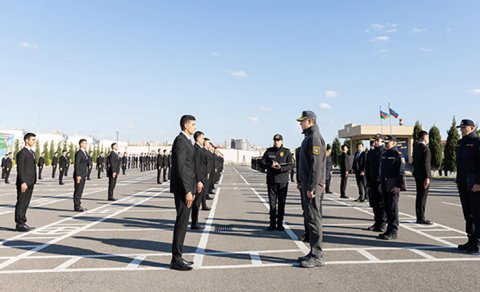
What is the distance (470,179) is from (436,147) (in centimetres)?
4216

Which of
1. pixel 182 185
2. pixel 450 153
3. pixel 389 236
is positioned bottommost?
pixel 389 236

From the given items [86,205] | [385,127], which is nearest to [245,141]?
[385,127]

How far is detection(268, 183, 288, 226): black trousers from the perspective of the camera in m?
8.41

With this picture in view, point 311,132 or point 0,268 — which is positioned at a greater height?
point 311,132

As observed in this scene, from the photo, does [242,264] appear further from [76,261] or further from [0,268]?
[0,268]

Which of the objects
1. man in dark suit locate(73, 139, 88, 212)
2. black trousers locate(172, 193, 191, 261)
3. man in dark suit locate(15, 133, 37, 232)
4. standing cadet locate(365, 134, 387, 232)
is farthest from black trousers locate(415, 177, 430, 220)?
man in dark suit locate(73, 139, 88, 212)

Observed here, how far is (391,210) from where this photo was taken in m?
7.53

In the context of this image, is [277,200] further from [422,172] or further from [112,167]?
[112,167]

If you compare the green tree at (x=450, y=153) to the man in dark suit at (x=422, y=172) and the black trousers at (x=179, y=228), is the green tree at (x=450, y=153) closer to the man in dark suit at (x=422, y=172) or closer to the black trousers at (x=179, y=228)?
the man in dark suit at (x=422, y=172)

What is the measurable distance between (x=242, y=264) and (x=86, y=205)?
356 inches

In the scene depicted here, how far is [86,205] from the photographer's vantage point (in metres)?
12.9

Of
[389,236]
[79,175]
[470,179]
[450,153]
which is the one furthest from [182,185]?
[450,153]

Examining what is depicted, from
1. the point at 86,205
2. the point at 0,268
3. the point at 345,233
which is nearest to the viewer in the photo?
the point at 0,268

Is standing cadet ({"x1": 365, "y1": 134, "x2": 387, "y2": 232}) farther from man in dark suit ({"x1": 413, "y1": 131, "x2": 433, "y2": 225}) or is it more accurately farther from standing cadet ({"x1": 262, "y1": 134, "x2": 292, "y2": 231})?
standing cadet ({"x1": 262, "y1": 134, "x2": 292, "y2": 231})
